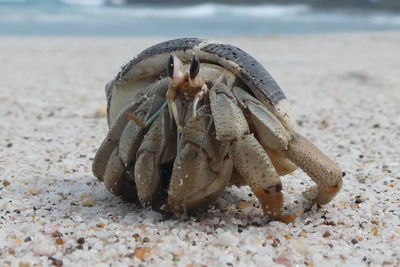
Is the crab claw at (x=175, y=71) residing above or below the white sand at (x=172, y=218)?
above

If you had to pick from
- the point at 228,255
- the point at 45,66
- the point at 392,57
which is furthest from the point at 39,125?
the point at 392,57

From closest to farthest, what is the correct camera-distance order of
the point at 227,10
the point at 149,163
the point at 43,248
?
1. the point at 43,248
2. the point at 149,163
3. the point at 227,10

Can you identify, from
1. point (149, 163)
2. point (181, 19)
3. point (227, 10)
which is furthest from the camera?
point (227, 10)

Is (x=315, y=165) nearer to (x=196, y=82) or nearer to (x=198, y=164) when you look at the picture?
(x=198, y=164)

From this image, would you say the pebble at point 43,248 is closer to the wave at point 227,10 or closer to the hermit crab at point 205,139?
the hermit crab at point 205,139

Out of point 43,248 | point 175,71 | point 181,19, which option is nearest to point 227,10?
point 181,19

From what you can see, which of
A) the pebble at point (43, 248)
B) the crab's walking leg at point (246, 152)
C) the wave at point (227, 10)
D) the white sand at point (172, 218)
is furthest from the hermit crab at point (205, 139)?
the wave at point (227, 10)

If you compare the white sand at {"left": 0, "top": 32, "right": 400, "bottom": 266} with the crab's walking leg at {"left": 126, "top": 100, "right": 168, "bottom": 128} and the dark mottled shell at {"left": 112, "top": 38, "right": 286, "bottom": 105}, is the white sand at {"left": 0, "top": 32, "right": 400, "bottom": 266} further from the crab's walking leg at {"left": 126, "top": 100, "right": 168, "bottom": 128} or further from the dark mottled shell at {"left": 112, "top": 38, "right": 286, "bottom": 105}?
the dark mottled shell at {"left": 112, "top": 38, "right": 286, "bottom": 105}
